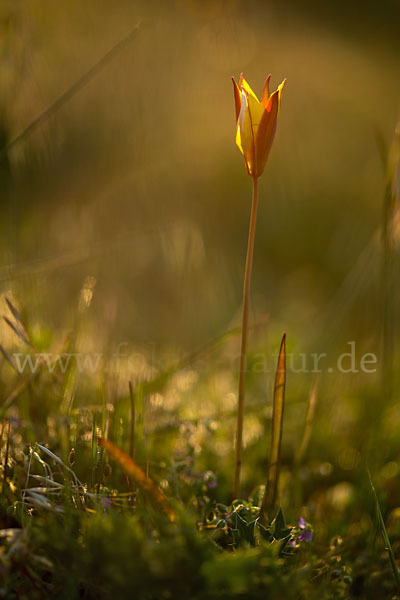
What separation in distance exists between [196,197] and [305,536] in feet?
3.82

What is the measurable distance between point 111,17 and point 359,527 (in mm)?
1035

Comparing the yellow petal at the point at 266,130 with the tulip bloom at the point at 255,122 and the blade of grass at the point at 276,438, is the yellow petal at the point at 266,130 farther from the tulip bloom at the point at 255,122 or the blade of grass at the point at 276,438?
the blade of grass at the point at 276,438

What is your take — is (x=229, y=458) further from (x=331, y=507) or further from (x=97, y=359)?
(x=97, y=359)

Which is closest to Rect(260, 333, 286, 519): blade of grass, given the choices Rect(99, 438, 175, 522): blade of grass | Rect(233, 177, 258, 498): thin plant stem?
Rect(233, 177, 258, 498): thin plant stem

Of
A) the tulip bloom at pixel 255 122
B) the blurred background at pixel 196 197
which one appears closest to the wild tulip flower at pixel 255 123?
the tulip bloom at pixel 255 122

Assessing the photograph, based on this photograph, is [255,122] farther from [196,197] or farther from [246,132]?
[196,197]

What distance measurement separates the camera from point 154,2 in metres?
1.07

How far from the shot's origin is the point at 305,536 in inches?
23.0

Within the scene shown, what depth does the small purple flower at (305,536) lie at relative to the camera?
0.57 metres

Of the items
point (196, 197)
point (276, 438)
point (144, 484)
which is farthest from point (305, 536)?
point (196, 197)

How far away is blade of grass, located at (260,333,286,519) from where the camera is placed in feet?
1.85

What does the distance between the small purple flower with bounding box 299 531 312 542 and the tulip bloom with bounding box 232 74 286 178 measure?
414mm

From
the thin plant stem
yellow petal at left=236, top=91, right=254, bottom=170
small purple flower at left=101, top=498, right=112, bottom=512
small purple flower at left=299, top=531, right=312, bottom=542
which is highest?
yellow petal at left=236, top=91, right=254, bottom=170

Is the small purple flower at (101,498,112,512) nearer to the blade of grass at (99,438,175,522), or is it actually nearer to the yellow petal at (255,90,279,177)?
the blade of grass at (99,438,175,522)
